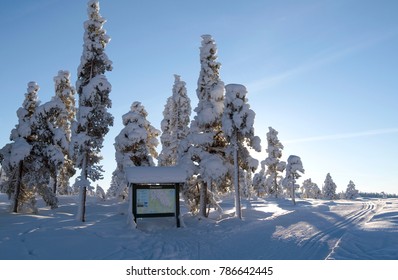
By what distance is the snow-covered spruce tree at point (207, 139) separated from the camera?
85.9 feet

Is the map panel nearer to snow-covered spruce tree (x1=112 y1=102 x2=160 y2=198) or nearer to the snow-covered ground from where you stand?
the snow-covered ground

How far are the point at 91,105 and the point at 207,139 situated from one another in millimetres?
9607

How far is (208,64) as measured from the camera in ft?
100.0

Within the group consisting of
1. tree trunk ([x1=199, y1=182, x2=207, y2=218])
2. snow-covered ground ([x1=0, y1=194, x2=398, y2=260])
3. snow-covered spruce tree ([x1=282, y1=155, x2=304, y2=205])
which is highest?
snow-covered spruce tree ([x1=282, y1=155, x2=304, y2=205])

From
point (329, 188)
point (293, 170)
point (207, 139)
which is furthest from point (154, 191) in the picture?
point (329, 188)

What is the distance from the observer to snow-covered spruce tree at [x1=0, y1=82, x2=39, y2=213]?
25.3 meters

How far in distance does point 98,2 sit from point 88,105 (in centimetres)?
879

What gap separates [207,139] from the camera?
27125 millimetres

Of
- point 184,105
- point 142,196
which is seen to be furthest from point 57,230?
point 184,105

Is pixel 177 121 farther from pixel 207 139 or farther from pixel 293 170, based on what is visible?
pixel 293 170

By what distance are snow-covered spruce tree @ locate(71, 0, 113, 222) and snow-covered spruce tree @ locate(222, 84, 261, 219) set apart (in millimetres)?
9725

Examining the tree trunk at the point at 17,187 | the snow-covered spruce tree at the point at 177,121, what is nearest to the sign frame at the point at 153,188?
the tree trunk at the point at 17,187

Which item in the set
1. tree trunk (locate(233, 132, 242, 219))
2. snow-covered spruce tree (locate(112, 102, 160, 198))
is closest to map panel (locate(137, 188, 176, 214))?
tree trunk (locate(233, 132, 242, 219))
